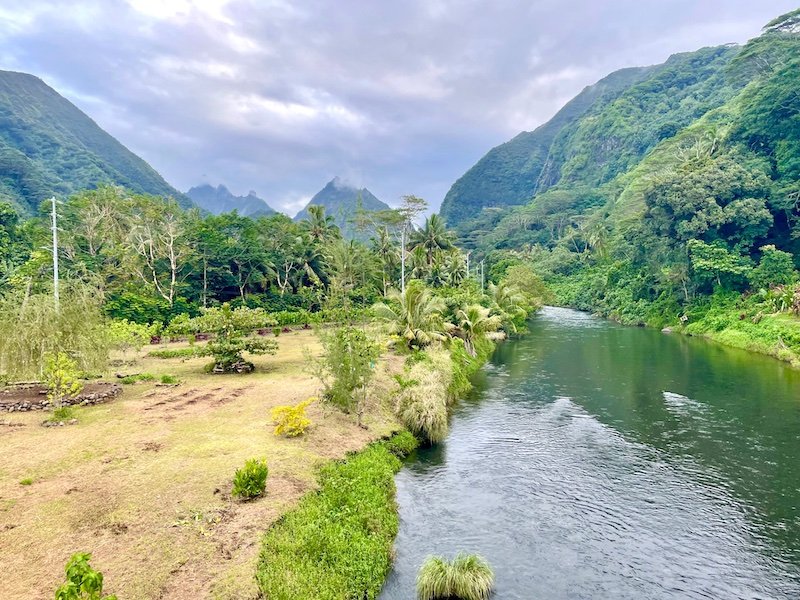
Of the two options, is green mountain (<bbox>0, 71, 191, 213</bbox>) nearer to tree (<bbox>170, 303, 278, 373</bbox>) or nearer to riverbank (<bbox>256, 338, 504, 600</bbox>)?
tree (<bbox>170, 303, 278, 373</bbox>)

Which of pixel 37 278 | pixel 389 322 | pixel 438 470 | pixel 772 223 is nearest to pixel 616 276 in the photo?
pixel 772 223

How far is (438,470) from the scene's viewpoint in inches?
794

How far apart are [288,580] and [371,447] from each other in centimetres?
916

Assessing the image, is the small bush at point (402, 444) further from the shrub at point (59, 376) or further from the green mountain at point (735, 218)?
the green mountain at point (735, 218)

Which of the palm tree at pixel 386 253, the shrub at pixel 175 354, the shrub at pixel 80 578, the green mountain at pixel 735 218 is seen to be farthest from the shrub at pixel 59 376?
the palm tree at pixel 386 253

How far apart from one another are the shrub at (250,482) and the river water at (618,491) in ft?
14.6

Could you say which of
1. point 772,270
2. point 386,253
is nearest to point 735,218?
point 772,270

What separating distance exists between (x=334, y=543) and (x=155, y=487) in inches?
228

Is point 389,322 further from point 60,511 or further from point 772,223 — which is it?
point 772,223

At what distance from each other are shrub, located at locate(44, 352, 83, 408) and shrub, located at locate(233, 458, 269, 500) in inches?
488

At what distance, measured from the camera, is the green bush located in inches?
429

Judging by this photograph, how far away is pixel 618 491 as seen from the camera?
1795 cm

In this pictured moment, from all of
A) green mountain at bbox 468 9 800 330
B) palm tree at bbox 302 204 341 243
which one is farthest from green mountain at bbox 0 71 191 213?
green mountain at bbox 468 9 800 330

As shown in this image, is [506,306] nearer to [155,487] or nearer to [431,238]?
[431,238]
